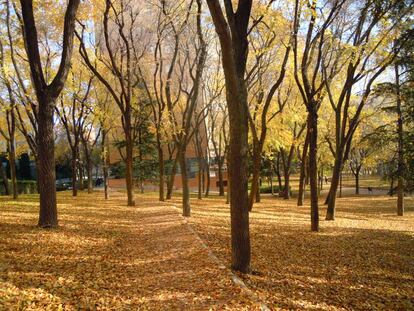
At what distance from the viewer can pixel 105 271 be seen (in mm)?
6195

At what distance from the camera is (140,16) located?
646 inches

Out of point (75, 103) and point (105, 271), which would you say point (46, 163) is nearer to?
point (105, 271)

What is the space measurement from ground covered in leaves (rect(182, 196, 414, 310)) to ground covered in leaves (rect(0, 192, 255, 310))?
608 millimetres

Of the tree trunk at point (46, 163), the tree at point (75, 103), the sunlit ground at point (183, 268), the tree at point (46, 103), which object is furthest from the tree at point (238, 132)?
the tree at point (75, 103)

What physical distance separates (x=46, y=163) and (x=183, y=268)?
4284mm

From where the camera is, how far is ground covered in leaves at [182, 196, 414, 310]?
215 inches

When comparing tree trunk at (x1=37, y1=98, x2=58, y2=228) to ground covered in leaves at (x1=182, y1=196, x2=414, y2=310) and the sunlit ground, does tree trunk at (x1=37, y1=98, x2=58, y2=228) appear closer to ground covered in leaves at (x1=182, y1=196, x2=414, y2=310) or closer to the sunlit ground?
the sunlit ground

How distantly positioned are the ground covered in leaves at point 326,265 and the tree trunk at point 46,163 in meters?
3.79

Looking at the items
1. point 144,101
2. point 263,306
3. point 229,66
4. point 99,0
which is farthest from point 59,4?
point 144,101

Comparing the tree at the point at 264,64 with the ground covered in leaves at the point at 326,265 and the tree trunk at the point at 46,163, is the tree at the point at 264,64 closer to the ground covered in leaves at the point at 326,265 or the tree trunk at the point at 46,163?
the ground covered in leaves at the point at 326,265

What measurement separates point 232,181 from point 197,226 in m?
5.04

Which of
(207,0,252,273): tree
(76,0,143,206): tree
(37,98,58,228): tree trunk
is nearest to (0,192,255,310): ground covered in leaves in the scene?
(37,98,58,228): tree trunk

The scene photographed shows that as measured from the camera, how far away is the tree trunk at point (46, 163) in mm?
8422

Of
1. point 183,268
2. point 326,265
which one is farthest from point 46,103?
point 326,265
